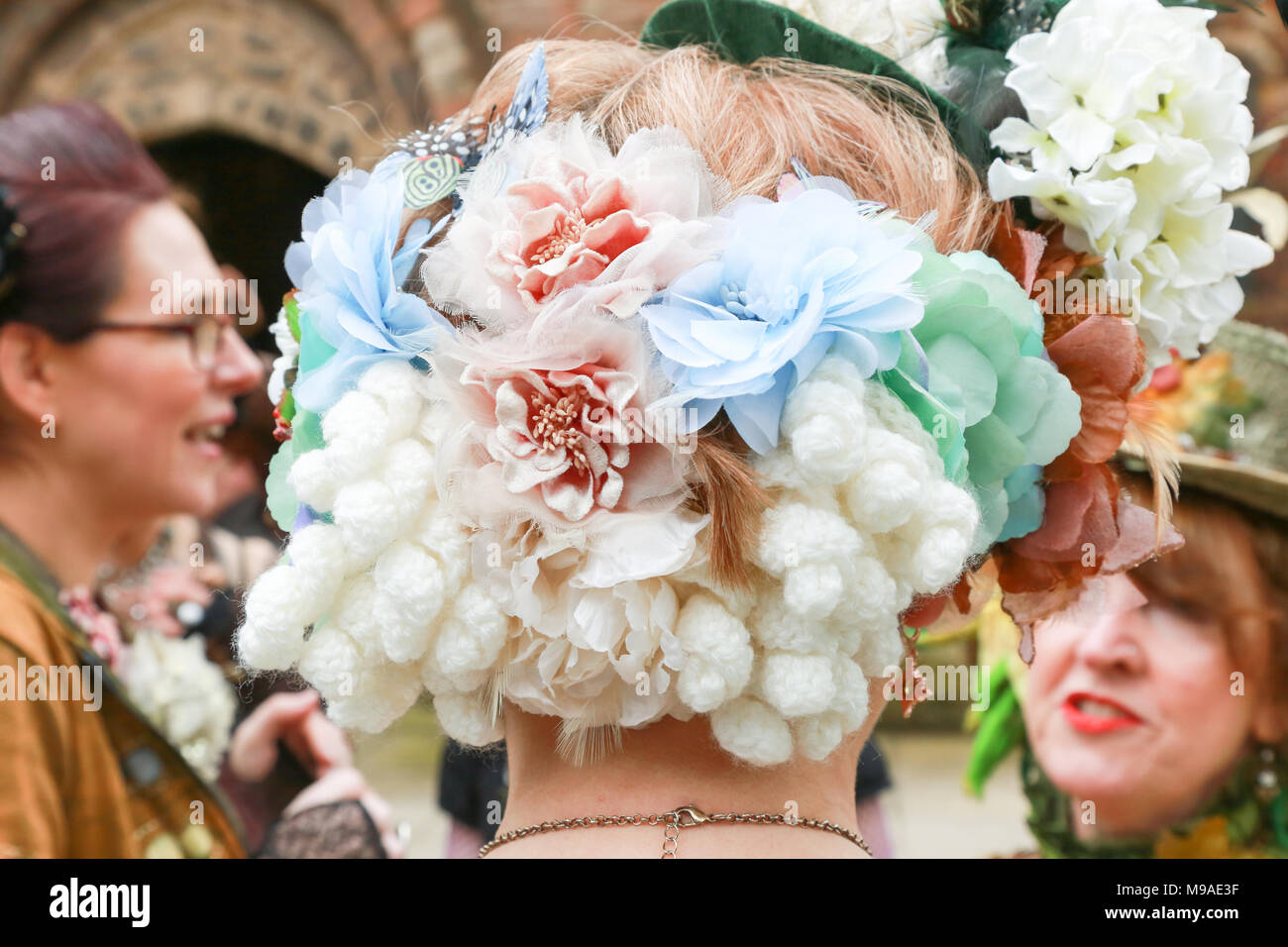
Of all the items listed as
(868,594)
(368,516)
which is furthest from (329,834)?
(868,594)

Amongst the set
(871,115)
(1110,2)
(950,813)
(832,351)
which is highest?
(1110,2)

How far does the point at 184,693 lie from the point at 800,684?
91.6 inches

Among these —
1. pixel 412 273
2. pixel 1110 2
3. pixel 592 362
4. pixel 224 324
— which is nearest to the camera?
pixel 592 362

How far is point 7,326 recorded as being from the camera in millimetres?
2697

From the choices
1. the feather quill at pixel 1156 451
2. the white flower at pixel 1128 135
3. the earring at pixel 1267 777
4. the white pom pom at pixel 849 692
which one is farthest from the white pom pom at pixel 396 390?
the earring at pixel 1267 777

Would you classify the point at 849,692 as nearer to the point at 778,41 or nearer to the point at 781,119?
the point at 781,119

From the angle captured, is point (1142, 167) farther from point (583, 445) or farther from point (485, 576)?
point (485, 576)

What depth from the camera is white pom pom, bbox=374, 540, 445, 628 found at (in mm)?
1056

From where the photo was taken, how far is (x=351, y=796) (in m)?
2.81

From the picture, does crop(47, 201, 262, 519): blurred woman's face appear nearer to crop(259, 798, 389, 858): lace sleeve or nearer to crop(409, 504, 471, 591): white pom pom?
crop(259, 798, 389, 858): lace sleeve

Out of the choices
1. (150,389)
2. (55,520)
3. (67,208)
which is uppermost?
(67,208)

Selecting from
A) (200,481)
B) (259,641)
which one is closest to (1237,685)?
(259,641)
